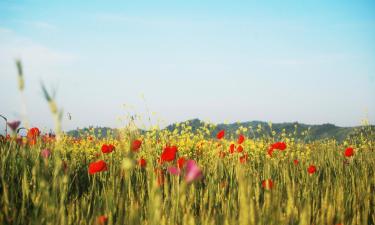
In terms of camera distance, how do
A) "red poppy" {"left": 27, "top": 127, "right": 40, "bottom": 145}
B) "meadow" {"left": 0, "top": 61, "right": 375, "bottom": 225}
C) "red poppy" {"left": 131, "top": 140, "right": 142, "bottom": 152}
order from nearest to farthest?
"red poppy" {"left": 131, "top": 140, "right": 142, "bottom": 152}, "meadow" {"left": 0, "top": 61, "right": 375, "bottom": 225}, "red poppy" {"left": 27, "top": 127, "right": 40, "bottom": 145}

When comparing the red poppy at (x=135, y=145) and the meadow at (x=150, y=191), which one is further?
the meadow at (x=150, y=191)

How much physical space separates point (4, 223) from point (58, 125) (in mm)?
1440

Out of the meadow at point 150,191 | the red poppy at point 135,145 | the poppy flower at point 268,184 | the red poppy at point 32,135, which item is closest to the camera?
the red poppy at point 135,145

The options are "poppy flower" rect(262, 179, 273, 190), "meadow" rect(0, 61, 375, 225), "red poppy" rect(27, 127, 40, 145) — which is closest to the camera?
"meadow" rect(0, 61, 375, 225)

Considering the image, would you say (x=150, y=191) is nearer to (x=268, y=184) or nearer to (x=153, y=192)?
(x=268, y=184)

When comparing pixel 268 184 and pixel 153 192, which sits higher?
pixel 153 192

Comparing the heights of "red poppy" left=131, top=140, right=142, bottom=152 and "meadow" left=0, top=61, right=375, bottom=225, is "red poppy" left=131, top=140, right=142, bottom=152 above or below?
above

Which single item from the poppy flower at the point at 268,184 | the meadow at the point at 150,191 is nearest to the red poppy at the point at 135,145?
the meadow at the point at 150,191

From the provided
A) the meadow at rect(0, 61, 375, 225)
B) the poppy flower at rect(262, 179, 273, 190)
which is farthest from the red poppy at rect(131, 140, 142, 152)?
the poppy flower at rect(262, 179, 273, 190)

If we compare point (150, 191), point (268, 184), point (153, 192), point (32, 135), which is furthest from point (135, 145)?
point (32, 135)

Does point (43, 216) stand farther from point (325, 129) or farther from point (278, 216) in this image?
point (325, 129)

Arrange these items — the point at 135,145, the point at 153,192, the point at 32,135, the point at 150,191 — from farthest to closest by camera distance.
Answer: the point at 32,135, the point at 150,191, the point at 135,145, the point at 153,192

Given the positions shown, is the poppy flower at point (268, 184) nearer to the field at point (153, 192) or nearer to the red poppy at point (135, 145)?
the field at point (153, 192)

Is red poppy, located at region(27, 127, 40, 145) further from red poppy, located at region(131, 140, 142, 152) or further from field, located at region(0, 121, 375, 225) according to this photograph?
red poppy, located at region(131, 140, 142, 152)
